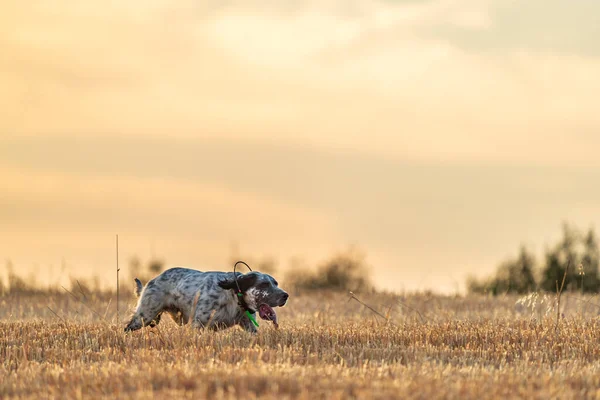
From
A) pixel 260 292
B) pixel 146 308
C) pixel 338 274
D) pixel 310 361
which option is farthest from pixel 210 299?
pixel 338 274

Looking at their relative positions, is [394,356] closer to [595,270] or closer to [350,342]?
[350,342]

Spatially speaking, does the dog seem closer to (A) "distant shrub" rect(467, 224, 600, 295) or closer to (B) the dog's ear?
(B) the dog's ear

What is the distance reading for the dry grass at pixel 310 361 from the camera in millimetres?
6715

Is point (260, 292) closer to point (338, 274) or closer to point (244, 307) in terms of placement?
point (244, 307)

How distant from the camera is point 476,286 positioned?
24.2m

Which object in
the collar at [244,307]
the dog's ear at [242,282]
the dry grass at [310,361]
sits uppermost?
the dog's ear at [242,282]

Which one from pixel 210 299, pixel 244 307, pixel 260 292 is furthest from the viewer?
pixel 244 307

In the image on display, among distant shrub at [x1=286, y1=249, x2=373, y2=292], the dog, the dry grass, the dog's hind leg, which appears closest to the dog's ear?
the dog

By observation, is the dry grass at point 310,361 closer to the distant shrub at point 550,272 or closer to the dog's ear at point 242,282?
the dog's ear at point 242,282

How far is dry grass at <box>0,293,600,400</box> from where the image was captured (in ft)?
22.0

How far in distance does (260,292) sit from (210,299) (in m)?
0.63

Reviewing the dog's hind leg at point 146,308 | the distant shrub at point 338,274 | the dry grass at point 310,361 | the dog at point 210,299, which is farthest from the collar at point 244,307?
the distant shrub at point 338,274

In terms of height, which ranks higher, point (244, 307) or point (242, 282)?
point (242, 282)

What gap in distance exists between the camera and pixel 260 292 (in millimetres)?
10195
